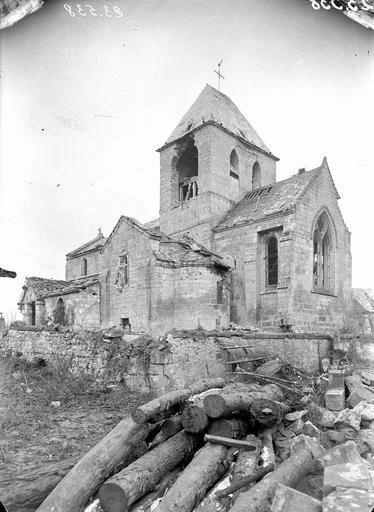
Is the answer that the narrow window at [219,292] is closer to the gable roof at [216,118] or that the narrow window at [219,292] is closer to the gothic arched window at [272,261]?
the gothic arched window at [272,261]

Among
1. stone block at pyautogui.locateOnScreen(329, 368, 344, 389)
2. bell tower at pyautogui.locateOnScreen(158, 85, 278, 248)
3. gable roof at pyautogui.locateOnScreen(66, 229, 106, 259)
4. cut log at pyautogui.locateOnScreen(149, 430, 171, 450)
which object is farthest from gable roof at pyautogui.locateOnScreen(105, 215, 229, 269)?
gable roof at pyautogui.locateOnScreen(66, 229, 106, 259)

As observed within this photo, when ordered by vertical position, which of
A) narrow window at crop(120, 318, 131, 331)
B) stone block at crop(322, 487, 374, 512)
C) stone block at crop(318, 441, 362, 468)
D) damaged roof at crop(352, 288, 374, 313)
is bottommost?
stone block at crop(318, 441, 362, 468)

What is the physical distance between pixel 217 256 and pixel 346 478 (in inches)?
600

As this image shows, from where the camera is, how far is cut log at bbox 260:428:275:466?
494 cm

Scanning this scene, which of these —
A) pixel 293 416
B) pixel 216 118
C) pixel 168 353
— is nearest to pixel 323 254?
pixel 216 118

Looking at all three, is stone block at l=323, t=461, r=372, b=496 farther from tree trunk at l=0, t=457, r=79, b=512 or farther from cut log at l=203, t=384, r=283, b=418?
tree trunk at l=0, t=457, r=79, b=512

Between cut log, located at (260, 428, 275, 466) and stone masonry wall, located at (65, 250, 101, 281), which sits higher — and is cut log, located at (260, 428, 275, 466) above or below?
below

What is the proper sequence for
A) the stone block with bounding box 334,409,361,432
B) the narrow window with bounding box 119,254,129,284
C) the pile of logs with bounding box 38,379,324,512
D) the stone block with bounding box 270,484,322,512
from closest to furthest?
1. the stone block with bounding box 270,484,322,512
2. the pile of logs with bounding box 38,379,324,512
3. the stone block with bounding box 334,409,361,432
4. the narrow window with bounding box 119,254,129,284

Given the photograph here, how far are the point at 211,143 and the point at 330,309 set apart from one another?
36.9ft

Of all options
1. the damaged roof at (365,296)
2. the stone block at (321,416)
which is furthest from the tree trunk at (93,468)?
the damaged roof at (365,296)

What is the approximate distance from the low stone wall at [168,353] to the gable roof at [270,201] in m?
7.30

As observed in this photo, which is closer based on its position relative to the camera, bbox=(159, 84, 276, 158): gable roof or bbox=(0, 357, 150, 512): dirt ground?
bbox=(0, 357, 150, 512): dirt ground

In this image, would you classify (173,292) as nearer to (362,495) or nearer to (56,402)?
(56,402)

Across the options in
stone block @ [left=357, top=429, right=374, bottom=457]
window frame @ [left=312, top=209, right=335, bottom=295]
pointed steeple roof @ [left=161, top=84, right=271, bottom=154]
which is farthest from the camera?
pointed steeple roof @ [left=161, top=84, right=271, bottom=154]
